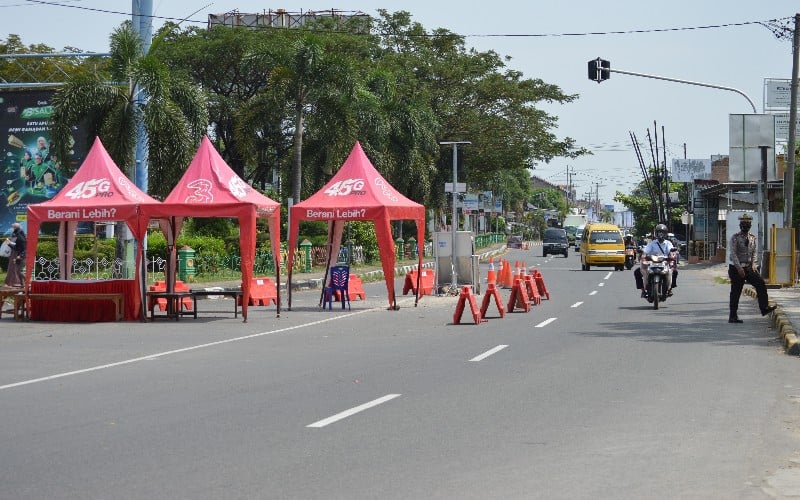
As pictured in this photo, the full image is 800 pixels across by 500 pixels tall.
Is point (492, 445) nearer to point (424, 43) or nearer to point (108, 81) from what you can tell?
point (108, 81)

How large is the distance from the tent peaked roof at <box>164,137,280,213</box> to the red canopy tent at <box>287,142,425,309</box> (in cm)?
203

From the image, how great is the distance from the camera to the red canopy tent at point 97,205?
2303cm

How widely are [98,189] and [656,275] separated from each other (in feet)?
39.8

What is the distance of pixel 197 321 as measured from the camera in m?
23.5

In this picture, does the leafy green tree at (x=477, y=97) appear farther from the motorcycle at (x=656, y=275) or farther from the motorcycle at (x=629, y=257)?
the motorcycle at (x=656, y=275)

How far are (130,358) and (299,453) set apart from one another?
26.0 feet

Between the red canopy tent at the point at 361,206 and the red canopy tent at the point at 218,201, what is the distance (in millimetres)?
1849

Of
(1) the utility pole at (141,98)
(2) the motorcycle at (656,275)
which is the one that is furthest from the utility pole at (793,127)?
(1) the utility pole at (141,98)

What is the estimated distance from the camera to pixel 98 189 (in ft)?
77.8

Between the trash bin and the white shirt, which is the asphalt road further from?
the trash bin

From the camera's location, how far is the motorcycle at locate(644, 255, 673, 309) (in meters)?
25.2

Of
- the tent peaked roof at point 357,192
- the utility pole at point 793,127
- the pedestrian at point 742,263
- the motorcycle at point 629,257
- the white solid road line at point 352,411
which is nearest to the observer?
the white solid road line at point 352,411

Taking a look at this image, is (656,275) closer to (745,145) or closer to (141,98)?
(745,145)

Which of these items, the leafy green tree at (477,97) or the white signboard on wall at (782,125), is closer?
the white signboard on wall at (782,125)
